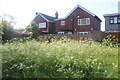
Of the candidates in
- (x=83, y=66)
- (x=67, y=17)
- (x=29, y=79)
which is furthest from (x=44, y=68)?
(x=67, y=17)

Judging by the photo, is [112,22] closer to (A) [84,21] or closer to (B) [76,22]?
(A) [84,21]

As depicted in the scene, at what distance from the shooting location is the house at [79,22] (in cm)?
2064

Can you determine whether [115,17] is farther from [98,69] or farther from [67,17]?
[98,69]

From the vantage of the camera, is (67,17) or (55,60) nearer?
(55,60)

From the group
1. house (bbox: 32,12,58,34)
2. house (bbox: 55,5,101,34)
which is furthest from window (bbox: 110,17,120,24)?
house (bbox: 32,12,58,34)

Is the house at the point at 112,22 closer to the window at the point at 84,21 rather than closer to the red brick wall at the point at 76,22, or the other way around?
the red brick wall at the point at 76,22

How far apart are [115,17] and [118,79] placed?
1854 cm

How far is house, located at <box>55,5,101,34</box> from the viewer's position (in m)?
20.6

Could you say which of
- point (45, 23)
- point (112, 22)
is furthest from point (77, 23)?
point (45, 23)

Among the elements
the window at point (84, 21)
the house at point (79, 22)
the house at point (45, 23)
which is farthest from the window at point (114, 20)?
the house at point (45, 23)

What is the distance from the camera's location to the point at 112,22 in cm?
1983

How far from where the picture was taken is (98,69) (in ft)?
10.5

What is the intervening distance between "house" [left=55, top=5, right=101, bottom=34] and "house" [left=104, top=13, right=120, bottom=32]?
1.75m

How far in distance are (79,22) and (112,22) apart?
5.12 m
